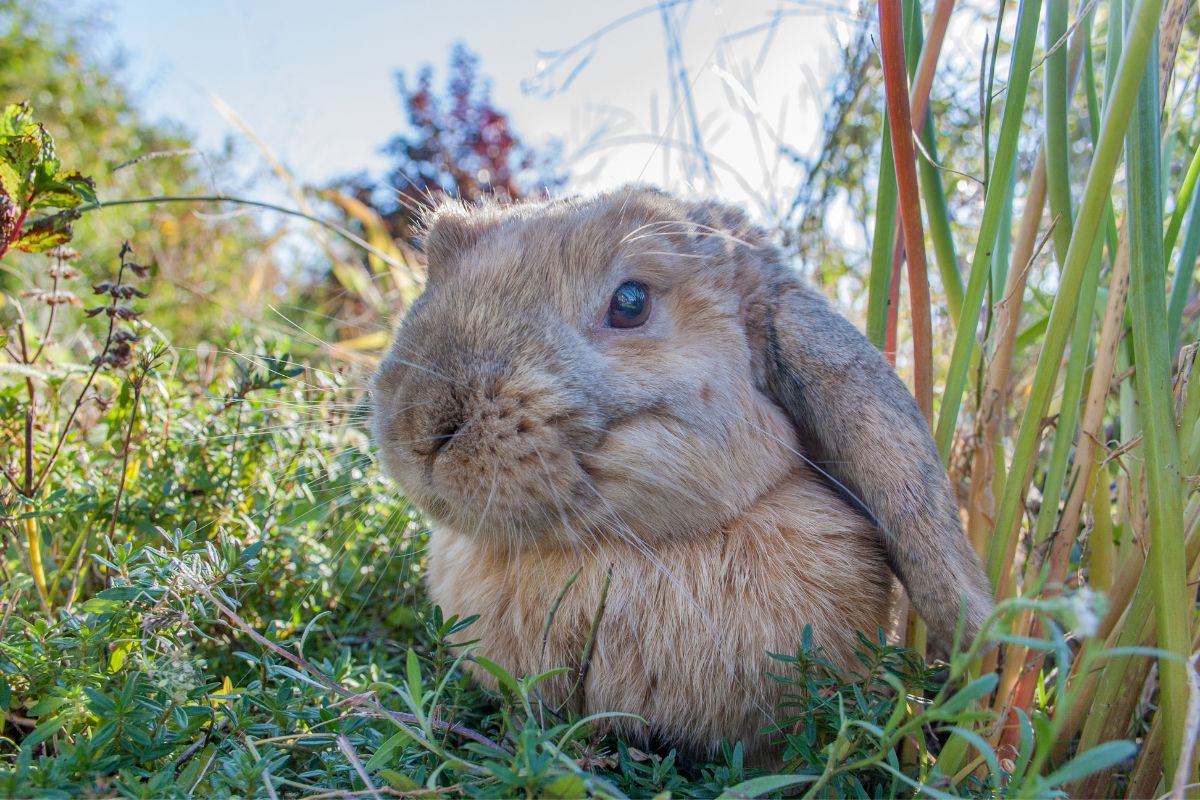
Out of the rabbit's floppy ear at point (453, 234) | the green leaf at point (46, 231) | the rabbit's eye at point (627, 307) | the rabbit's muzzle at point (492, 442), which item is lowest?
the rabbit's muzzle at point (492, 442)

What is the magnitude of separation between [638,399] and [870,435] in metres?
0.53

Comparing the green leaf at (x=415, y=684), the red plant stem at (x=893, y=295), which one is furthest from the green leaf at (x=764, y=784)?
the red plant stem at (x=893, y=295)

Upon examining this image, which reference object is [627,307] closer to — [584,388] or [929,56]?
[584,388]

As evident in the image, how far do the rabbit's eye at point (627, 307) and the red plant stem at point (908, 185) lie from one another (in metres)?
0.62

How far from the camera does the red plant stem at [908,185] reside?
166 centimetres

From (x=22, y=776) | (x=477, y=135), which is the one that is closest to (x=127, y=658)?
(x=22, y=776)

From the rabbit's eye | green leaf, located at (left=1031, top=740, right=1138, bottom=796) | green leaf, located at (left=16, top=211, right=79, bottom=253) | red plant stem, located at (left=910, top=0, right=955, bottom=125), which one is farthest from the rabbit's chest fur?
green leaf, located at (left=16, top=211, right=79, bottom=253)

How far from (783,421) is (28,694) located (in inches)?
66.0

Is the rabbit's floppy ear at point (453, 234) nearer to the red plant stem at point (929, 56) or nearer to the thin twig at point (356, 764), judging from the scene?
the red plant stem at point (929, 56)

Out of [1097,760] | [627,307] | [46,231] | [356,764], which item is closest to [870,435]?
[627,307]

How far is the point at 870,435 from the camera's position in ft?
5.95

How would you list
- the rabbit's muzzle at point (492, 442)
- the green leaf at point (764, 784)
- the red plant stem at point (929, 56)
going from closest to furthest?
the green leaf at point (764, 784) < the rabbit's muzzle at point (492, 442) < the red plant stem at point (929, 56)

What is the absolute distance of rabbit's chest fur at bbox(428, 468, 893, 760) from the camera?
1736mm

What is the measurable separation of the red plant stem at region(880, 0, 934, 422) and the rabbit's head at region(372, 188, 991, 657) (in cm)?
17
